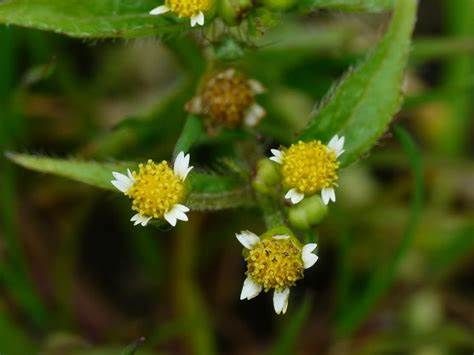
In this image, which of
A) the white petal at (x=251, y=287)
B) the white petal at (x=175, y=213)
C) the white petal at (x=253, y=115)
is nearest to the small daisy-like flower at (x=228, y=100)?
the white petal at (x=253, y=115)

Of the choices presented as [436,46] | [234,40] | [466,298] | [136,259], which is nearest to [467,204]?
[466,298]

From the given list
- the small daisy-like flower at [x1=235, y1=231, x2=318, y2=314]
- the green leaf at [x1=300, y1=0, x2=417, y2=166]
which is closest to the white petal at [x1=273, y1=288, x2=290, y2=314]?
the small daisy-like flower at [x1=235, y1=231, x2=318, y2=314]

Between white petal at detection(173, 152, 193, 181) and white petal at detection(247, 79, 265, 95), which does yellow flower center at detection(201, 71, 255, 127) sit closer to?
white petal at detection(247, 79, 265, 95)

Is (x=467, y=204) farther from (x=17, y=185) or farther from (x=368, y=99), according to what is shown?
(x=17, y=185)

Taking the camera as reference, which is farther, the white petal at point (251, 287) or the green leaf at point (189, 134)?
the green leaf at point (189, 134)

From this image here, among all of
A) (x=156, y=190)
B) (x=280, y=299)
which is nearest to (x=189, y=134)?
(x=156, y=190)

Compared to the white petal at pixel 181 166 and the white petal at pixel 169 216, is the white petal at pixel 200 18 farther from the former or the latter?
the white petal at pixel 169 216
